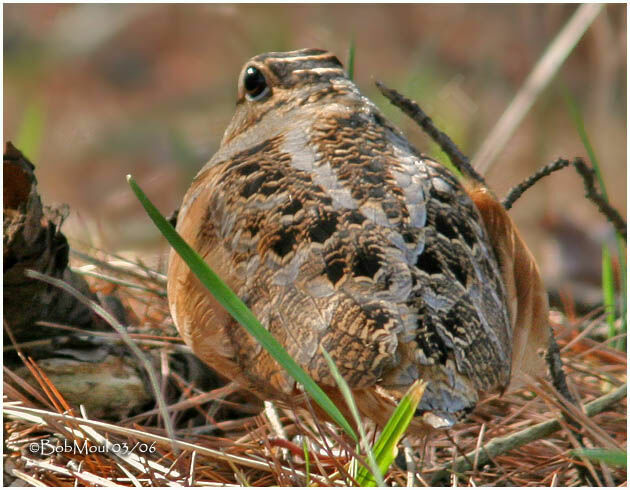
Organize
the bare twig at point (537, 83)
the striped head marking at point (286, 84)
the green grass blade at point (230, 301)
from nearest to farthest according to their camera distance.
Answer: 1. the green grass blade at point (230, 301)
2. the striped head marking at point (286, 84)
3. the bare twig at point (537, 83)

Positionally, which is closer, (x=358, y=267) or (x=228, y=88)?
(x=358, y=267)

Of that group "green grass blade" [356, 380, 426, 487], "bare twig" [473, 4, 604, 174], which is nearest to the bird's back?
"green grass blade" [356, 380, 426, 487]

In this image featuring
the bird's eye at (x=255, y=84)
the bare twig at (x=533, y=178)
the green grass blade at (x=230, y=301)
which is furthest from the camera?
the bird's eye at (x=255, y=84)

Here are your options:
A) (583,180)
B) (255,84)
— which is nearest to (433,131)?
(583,180)

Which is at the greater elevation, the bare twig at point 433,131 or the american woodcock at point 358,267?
the bare twig at point 433,131

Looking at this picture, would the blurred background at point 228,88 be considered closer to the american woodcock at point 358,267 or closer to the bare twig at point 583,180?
the bare twig at point 583,180

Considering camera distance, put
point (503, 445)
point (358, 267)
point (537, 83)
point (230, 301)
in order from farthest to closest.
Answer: point (537, 83) → point (503, 445) → point (358, 267) → point (230, 301)

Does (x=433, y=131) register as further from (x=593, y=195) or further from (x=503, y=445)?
(x=503, y=445)

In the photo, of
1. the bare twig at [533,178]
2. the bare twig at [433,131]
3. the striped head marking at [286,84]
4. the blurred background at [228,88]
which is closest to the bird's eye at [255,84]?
the striped head marking at [286,84]
